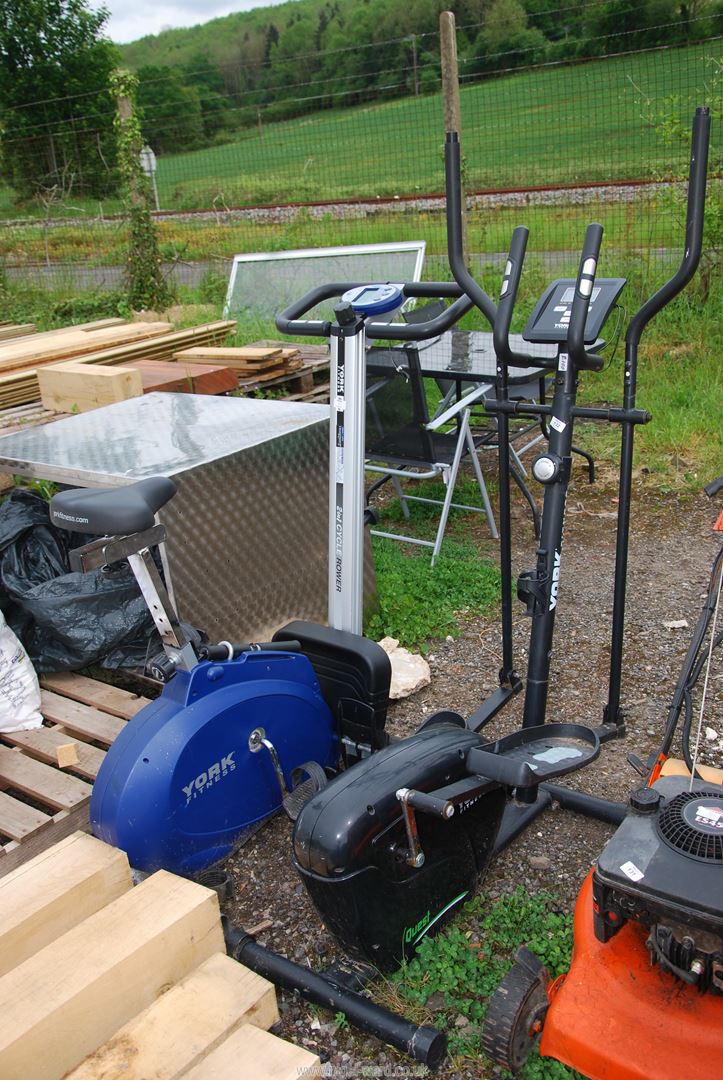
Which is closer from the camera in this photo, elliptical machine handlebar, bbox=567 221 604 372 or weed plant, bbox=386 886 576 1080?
weed plant, bbox=386 886 576 1080

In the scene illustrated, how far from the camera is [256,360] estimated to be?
15.7ft

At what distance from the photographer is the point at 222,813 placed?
2.47m

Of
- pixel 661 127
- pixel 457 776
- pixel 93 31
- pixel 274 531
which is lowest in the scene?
pixel 457 776

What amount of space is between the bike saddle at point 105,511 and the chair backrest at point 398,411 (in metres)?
2.15

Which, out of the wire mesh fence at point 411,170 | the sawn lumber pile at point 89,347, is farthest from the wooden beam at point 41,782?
the wire mesh fence at point 411,170

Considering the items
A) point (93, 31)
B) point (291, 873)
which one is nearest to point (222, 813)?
point (291, 873)

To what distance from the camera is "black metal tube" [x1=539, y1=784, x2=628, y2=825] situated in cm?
259

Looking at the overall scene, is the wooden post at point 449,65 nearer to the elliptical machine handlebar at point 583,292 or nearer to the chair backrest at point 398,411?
the chair backrest at point 398,411

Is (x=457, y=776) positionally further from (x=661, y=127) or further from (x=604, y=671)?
(x=661, y=127)

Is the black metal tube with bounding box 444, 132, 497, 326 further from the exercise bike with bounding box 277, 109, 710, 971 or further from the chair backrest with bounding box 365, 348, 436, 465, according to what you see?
the chair backrest with bounding box 365, 348, 436, 465

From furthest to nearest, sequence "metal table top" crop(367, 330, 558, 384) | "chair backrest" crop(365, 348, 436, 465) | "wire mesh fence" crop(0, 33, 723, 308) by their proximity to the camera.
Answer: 1. "wire mesh fence" crop(0, 33, 723, 308)
2. "metal table top" crop(367, 330, 558, 384)
3. "chair backrest" crop(365, 348, 436, 465)

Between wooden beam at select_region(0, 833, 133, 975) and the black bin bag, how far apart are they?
36.9 inches

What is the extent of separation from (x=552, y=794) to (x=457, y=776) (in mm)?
663

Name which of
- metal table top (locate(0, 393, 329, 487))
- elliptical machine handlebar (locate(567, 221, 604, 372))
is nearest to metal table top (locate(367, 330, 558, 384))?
metal table top (locate(0, 393, 329, 487))
